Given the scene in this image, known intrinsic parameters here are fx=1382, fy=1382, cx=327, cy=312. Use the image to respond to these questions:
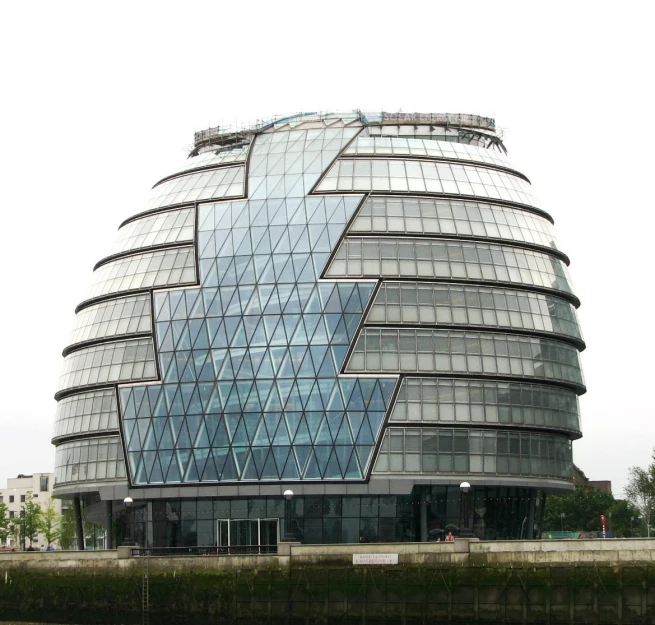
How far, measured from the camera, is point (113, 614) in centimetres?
7162

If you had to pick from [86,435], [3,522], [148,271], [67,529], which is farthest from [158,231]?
[67,529]

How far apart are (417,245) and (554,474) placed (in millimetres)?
17184

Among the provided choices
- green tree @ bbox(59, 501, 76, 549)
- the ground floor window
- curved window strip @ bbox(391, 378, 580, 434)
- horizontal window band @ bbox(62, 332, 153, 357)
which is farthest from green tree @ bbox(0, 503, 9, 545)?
curved window strip @ bbox(391, 378, 580, 434)

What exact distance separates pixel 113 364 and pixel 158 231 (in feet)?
31.7

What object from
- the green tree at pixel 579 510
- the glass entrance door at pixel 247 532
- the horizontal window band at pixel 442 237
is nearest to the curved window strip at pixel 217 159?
the horizontal window band at pixel 442 237

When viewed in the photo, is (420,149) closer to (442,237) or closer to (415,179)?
(415,179)

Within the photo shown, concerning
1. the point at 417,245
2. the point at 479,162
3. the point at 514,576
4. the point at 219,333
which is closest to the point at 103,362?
the point at 219,333

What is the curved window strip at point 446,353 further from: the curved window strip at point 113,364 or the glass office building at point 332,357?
the curved window strip at point 113,364

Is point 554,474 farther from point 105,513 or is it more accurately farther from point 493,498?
point 105,513

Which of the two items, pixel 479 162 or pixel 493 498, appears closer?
pixel 493 498

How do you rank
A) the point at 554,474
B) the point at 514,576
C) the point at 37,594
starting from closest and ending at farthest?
the point at 514,576, the point at 37,594, the point at 554,474

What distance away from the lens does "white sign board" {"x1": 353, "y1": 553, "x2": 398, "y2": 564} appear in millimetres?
66312

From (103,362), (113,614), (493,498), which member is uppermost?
(103,362)

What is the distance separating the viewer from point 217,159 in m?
95.6
